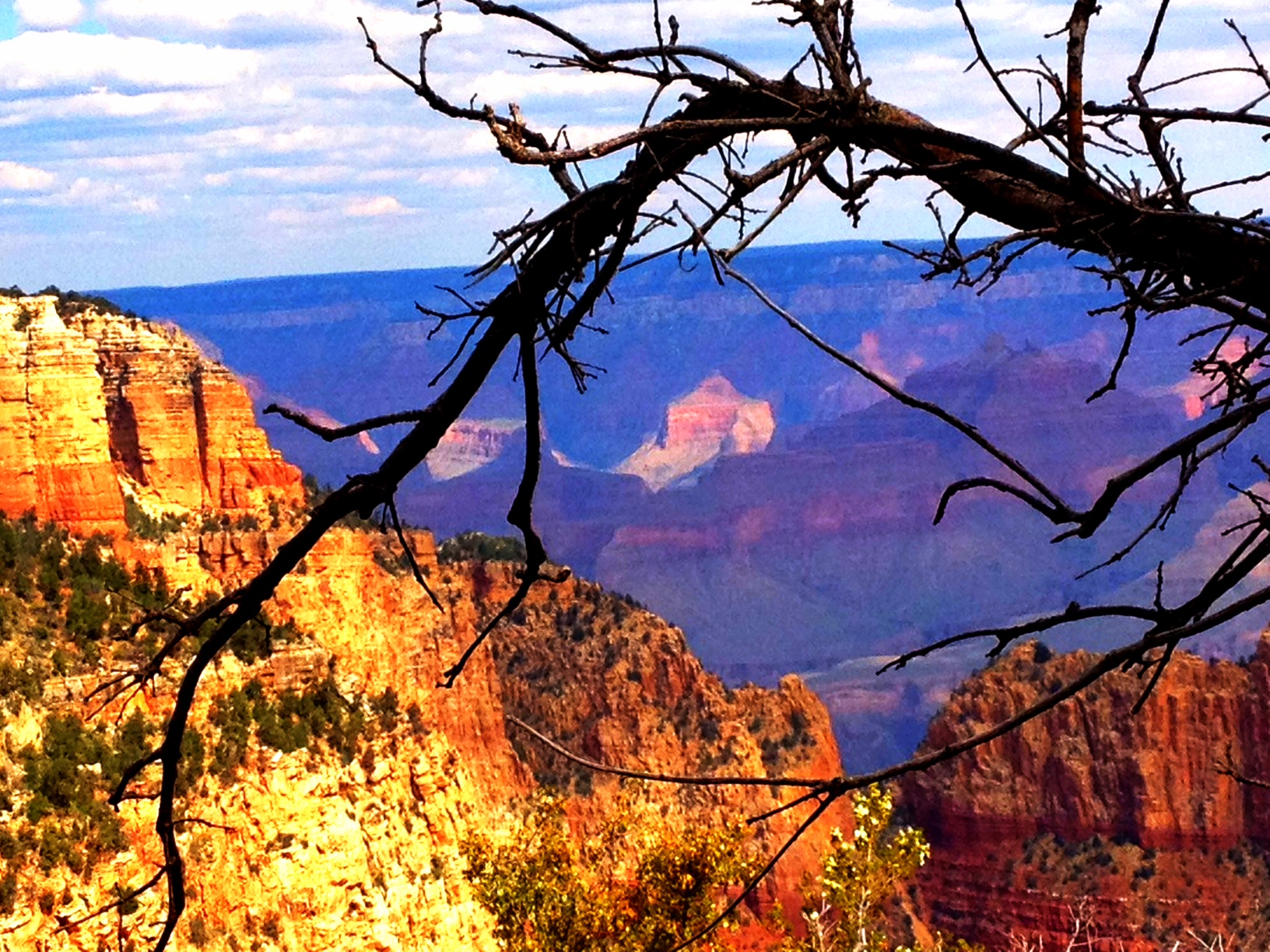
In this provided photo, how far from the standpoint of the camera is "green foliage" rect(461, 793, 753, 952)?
17250 mm

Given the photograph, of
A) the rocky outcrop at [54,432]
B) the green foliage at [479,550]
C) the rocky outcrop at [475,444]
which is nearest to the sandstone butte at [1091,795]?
the green foliage at [479,550]

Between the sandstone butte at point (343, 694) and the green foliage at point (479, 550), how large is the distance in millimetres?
1436

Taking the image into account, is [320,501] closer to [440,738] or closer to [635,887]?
[440,738]

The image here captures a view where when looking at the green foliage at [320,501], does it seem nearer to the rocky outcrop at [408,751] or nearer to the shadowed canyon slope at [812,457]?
the rocky outcrop at [408,751]

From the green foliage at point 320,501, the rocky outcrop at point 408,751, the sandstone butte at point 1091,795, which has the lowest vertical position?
the sandstone butte at point 1091,795

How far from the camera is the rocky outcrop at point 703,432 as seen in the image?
148000mm

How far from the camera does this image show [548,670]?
51250 mm

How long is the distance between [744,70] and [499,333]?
58 cm

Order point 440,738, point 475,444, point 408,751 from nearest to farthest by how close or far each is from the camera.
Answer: point 408,751, point 440,738, point 475,444

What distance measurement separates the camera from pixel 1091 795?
56562 millimetres

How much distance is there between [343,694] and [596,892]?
1184 cm

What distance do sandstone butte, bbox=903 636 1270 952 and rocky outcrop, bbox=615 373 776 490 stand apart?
89.7 metres

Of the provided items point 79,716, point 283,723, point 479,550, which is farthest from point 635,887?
point 479,550

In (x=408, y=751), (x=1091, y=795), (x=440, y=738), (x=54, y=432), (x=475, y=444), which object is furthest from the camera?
(x=475, y=444)
